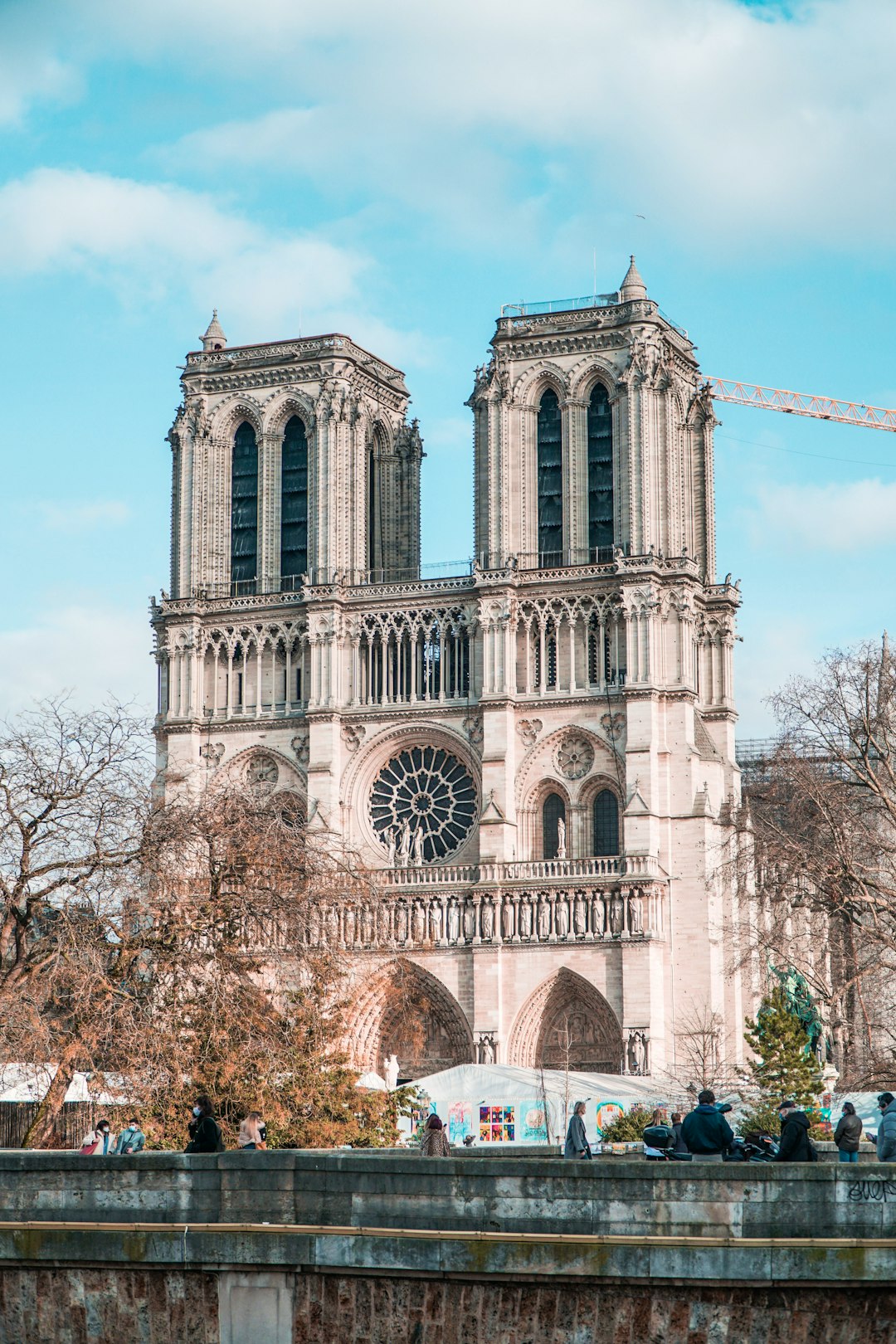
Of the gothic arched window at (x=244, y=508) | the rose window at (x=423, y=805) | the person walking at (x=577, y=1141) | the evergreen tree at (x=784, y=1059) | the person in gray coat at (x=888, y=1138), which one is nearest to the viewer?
the person in gray coat at (x=888, y=1138)

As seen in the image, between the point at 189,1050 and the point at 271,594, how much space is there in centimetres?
3252

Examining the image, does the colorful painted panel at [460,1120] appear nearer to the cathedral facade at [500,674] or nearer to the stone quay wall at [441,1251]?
the cathedral facade at [500,674]

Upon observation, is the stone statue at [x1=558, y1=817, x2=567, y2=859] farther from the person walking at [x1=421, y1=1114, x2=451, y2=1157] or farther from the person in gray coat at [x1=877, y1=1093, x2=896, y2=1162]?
the person in gray coat at [x1=877, y1=1093, x2=896, y2=1162]

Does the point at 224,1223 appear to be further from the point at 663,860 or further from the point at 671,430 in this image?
the point at 671,430

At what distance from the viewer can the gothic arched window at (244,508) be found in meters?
66.7

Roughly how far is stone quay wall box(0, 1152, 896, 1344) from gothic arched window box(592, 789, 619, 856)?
42.2 m

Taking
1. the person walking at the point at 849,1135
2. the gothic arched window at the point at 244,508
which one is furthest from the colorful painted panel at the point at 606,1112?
the gothic arched window at the point at 244,508

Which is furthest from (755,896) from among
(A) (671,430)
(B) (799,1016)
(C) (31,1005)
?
(C) (31,1005)

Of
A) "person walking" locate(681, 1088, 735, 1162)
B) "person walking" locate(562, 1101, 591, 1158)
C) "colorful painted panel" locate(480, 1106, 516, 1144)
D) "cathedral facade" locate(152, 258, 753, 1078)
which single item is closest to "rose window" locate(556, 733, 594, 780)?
"cathedral facade" locate(152, 258, 753, 1078)

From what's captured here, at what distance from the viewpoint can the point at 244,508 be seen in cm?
6706

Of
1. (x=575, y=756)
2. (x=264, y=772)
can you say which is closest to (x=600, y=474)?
(x=575, y=756)

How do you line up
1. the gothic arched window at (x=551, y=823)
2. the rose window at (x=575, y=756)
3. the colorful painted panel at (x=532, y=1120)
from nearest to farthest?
the colorful painted panel at (x=532, y=1120) → the rose window at (x=575, y=756) → the gothic arched window at (x=551, y=823)

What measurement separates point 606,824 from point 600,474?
9.75m

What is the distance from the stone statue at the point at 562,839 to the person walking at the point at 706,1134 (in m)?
37.7
